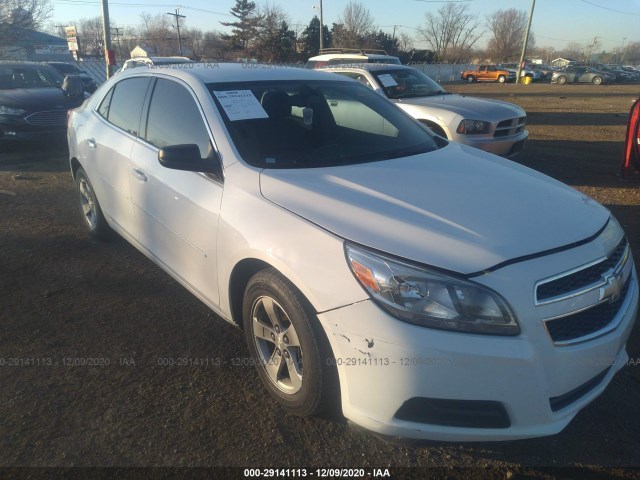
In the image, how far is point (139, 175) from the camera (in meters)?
3.38

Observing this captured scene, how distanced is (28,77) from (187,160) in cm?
1014

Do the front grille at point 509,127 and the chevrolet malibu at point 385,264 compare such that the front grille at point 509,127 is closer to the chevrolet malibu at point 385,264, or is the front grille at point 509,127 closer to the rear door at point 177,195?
the chevrolet malibu at point 385,264

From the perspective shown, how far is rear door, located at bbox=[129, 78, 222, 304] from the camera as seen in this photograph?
2.76 m

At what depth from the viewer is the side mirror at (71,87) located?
8.45 meters

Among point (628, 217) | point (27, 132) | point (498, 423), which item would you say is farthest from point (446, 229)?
point (27, 132)

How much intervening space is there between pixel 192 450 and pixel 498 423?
1364mm

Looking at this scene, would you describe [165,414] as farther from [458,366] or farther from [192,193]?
[458,366]

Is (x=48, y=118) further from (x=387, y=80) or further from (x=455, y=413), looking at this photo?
(x=455, y=413)

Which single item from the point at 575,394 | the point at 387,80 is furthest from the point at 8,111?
the point at 575,394

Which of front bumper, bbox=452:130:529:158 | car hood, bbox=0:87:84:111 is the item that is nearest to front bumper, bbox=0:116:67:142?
car hood, bbox=0:87:84:111

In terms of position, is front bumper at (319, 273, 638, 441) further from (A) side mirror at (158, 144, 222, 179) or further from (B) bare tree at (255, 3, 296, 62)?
(B) bare tree at (255, 3, 296, 62)

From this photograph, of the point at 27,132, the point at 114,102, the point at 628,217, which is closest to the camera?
the point at 114,102

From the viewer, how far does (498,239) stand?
2043 millimetres

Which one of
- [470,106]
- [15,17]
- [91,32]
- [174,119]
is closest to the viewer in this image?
[174,119]
